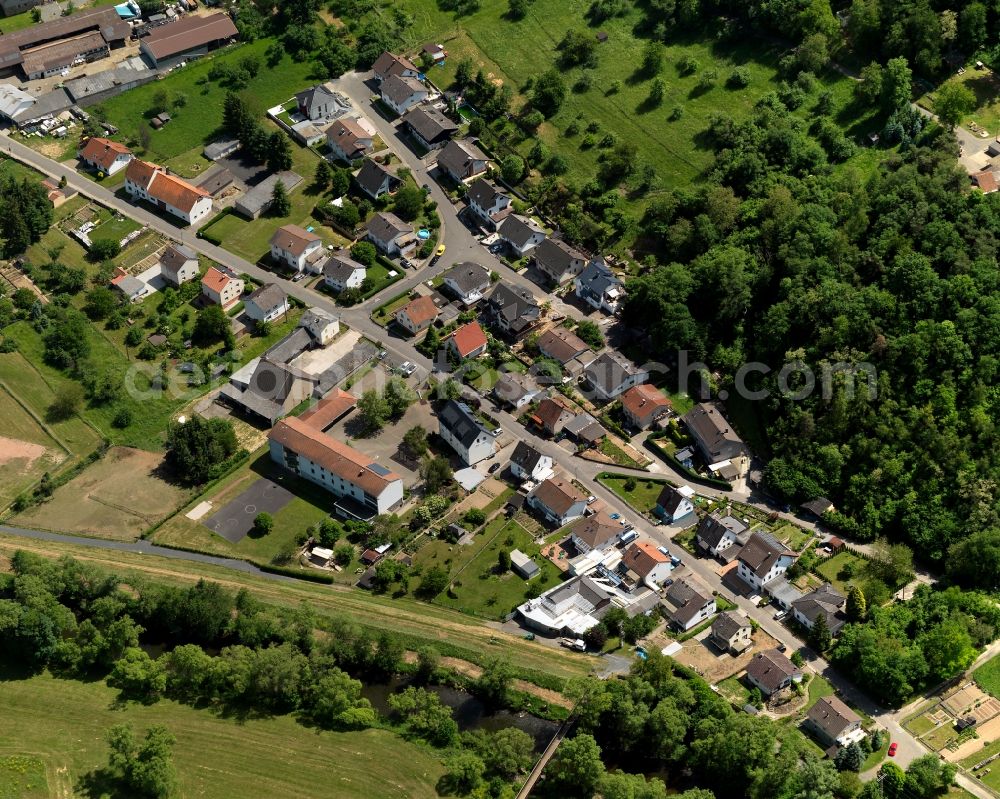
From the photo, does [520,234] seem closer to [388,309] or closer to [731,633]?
[388,309]

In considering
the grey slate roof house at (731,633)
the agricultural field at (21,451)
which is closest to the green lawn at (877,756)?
the grey slate roof house at (731,633)

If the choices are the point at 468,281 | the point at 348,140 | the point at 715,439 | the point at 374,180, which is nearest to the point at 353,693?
the point at 715,439

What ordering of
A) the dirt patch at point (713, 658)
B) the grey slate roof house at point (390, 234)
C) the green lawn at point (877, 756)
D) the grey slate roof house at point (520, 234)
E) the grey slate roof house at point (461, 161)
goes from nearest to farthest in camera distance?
the green lawn at point (877, 756)
the dirt patch at point (713, 658)
the grey slate roof house at point (390, 234)
the grey slate roof house at point (520, 234)
the grey slate roof house at point (461, 161)

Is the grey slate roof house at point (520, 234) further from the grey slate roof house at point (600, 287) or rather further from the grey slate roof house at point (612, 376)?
the grey slate roof house at point (612, 376)

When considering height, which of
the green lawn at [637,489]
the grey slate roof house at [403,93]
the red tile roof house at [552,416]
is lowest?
the green lawn at [637,489]

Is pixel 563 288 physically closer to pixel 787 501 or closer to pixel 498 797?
pixel 787 501

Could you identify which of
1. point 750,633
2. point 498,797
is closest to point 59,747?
point 498,797

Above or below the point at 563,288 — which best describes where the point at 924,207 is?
above
